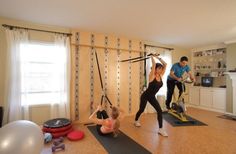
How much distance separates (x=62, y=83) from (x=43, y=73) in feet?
1.62

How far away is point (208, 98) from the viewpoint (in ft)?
17.2

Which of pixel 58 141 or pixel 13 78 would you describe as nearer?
pixel 58 141

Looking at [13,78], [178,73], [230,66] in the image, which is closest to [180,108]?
[178,73]

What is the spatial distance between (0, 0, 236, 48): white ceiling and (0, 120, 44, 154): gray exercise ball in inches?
76.1

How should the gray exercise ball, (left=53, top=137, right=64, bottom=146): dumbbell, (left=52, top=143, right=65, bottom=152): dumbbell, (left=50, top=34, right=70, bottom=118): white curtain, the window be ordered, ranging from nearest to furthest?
the gray exercise ball, (left=52, top=143, right=65, bottom=152): dumbbell, (left=53, top=137, right=64, bottom=146): dumbbell, the window, (left=50, top=34, right=70, bottom=118): white curtain

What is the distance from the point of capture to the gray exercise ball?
1.35m

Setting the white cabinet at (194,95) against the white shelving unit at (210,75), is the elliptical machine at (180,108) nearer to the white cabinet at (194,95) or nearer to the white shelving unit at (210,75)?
the white shelving unit at (210,75)

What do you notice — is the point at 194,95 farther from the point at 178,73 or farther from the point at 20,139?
the point at 20,139

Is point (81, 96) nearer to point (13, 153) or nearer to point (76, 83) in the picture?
point (76, 83)

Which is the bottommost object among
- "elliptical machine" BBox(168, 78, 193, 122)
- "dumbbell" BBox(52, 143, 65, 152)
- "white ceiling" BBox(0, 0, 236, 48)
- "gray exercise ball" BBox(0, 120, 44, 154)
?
"dumbbell" BBox(52, 143, 65, 152)

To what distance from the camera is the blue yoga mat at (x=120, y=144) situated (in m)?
2.28

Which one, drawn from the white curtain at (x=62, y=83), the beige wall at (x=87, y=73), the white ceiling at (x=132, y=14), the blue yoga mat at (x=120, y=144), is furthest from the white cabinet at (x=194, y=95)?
the white curtain at (x=62, y=83)

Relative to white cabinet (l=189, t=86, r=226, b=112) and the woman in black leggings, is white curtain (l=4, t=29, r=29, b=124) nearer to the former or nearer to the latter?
the woman in black leggings

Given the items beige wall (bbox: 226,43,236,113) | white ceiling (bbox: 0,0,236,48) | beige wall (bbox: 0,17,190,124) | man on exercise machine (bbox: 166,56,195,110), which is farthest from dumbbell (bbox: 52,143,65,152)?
beige wall (bbox: 226,43,236,113)
